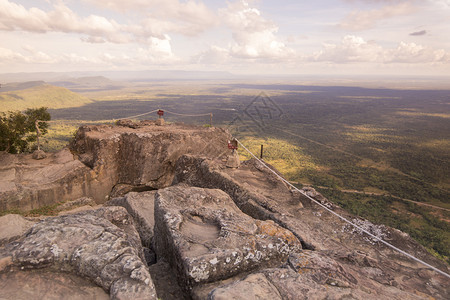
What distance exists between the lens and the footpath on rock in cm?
625

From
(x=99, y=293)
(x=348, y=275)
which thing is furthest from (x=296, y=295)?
(x=99, y=293)

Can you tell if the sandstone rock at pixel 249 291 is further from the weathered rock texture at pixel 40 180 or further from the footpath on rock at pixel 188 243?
the weathered rock texture at pixel 40 180

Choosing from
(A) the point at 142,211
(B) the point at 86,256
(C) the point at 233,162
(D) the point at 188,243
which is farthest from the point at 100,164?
(D) the point at 188,243

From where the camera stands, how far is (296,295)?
602 cm

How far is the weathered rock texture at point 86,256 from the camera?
604 cm

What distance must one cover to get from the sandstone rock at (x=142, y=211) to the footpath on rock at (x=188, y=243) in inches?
2.6

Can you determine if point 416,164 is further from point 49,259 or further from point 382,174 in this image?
point 49,259

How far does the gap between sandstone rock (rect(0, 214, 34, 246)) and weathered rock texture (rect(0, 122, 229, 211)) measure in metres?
5.12

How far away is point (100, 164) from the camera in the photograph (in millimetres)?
18172

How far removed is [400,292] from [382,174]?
70.6 meters

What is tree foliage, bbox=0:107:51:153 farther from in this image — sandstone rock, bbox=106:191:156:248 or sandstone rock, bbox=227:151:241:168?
sandstone rock, bbox=227:151:241:168

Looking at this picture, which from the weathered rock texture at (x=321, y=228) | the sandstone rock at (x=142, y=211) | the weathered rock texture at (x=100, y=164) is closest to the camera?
the weathered rock texture at (x=321, y=228)

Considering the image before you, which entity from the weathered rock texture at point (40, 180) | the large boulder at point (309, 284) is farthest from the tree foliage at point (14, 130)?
the large boulder at point (309, 284)

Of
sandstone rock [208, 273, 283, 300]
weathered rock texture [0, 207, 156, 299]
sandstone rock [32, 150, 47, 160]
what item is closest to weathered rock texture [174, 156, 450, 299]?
sandstone rock [208, 273, 283, 300]
